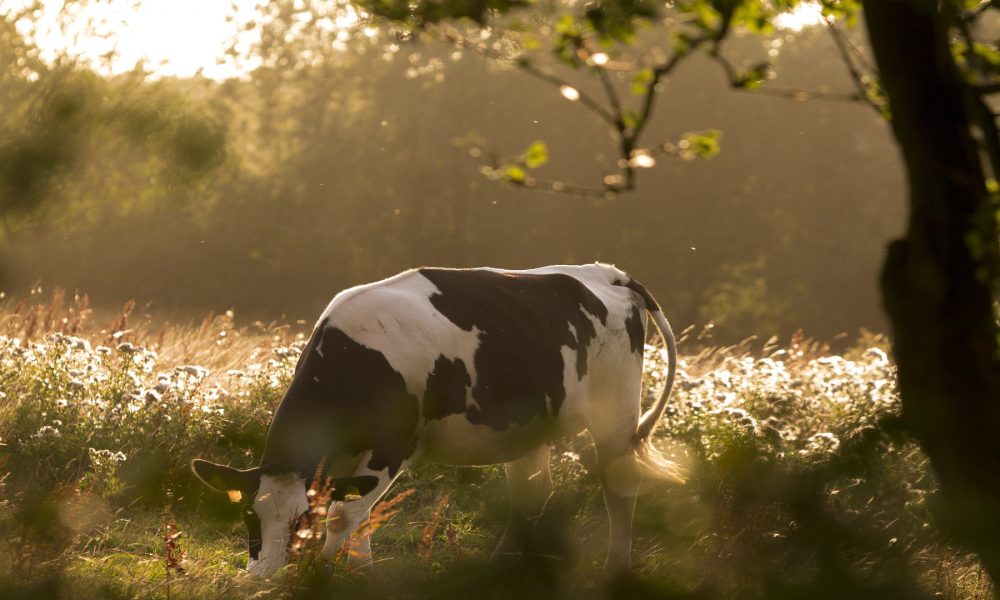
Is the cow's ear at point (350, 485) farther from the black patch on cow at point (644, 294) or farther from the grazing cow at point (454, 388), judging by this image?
the black patch on cow at point (644, 294)

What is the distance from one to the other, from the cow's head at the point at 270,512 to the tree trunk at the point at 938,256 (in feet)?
8.48

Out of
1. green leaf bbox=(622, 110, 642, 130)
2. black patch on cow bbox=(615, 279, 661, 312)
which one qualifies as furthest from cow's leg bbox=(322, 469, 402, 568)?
green leaf bbox=(622, 110, 642, 130)

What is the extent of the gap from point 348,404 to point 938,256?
3.46m

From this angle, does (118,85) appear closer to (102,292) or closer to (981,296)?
(981,296)

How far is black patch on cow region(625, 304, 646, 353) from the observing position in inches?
312

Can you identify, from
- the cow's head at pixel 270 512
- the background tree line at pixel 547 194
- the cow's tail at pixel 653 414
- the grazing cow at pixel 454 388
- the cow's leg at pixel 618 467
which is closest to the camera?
the cow's head at pixel 270 512

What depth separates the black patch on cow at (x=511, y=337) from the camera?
21.9 ft

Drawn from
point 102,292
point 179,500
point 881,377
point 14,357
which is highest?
point 179,500

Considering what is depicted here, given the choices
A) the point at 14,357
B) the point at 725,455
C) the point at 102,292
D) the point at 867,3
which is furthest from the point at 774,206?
the point at 725,455

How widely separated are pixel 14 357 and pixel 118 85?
7.91m

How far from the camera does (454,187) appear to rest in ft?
118

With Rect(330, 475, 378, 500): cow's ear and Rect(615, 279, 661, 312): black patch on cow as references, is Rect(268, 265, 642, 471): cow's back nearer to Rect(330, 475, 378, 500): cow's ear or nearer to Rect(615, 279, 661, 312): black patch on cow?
Rect(330, 475, 378, 500): cow's ear

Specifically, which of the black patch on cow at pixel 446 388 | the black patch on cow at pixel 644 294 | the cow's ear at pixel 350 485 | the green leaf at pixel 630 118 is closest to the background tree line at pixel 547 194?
the black patch on cow at pixel 644 294

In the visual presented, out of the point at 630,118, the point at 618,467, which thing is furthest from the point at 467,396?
the point at 630,118
